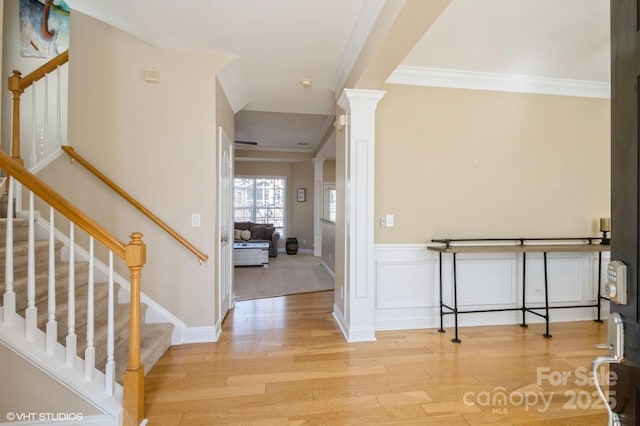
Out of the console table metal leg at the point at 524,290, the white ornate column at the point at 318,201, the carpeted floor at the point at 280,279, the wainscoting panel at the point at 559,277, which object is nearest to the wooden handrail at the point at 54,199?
the carpeted floor at the point at 280,279

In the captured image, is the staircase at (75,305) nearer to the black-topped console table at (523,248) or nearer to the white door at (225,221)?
the white door at (225,221)

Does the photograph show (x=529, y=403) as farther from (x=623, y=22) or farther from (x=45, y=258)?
(x=45, y=258)

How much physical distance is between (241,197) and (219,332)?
6145 millimetres

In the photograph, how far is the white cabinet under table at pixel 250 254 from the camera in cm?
625

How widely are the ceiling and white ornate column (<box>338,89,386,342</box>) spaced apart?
1.62 ft

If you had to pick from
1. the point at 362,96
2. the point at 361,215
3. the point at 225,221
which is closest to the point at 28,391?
the point at 225,221

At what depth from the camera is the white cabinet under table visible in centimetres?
625

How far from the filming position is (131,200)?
2564 millimetres

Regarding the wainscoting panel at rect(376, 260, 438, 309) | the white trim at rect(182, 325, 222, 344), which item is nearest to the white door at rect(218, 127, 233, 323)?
the white trim at rect(182, 325, 222, 344)

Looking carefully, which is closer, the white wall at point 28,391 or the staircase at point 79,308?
the white wall at point 28,391

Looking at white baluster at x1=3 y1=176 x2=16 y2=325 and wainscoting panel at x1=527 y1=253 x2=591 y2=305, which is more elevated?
white baluster at x1=3 y1=176 x2=16 y2=325

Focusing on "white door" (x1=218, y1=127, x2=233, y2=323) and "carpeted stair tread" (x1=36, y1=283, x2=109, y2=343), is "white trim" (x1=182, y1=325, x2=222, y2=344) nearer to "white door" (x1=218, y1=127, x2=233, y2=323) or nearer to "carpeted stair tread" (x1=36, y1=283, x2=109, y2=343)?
"white door" (x1=218, y1=127, x2=233, y2=323)

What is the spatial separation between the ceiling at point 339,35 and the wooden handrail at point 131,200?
1227mm

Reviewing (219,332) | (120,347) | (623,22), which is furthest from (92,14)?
(623,22)
